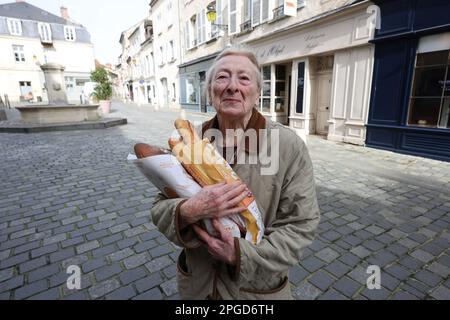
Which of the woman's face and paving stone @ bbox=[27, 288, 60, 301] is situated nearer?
the woman's face

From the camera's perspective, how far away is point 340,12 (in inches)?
312

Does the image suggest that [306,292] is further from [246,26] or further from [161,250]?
[246,26]

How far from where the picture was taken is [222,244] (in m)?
1.11

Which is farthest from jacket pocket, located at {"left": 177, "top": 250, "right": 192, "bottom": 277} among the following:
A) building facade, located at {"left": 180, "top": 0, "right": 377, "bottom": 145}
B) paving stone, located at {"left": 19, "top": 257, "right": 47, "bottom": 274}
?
building facade, located at {"left": 180, "top": 0, "right": 377, "bottom": 145}

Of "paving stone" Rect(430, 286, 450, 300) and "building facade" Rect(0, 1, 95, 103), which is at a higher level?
"building facade" Rect(0, 1, 95, 103)

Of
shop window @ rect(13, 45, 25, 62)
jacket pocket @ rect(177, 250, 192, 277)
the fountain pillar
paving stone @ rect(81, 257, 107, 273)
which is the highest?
shop window @ rect(13, 45, 25, 62)

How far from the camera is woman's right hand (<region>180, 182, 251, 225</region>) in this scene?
102cm

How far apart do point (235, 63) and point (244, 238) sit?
902 mm

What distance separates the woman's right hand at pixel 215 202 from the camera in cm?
102

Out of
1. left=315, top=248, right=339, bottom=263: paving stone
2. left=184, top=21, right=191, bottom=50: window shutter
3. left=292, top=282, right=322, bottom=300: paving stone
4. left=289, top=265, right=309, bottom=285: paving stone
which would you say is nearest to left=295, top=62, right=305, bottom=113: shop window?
left=315, top=248, right=339, bottom=263: paving stone

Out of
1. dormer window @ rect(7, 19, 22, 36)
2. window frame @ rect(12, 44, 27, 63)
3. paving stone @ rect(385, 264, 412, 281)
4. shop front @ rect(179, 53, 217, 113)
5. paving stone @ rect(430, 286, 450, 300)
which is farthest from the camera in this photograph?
window frame @ rect(12, 44, 27, 63)

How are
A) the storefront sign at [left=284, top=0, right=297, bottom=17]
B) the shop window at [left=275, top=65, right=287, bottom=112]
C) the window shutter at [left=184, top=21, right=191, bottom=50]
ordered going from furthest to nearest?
the window shutter at [left=184, top=21, right=191, bottom=50] → the shop window at [left=275, top=65, right=287, bottom=112] → the storefront sign at [left=284, top=0, right=297, bottom=17]

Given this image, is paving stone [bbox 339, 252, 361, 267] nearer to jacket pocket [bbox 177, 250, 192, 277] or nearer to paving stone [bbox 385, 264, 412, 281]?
paving stone [bbox 385, 264, 412, 281]
